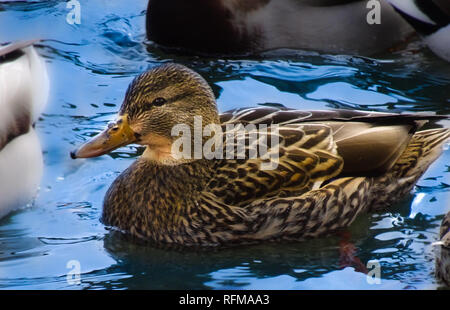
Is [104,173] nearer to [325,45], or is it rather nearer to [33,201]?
[33,201]

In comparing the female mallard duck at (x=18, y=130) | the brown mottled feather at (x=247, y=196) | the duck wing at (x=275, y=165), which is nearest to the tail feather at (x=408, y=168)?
the brown mottled feather at (x=247, y=196)

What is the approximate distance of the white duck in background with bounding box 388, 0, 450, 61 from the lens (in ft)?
27.2

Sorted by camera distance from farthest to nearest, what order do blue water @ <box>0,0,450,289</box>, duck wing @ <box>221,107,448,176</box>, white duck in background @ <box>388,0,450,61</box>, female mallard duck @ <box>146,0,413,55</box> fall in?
1. female mallard duck @ <box>146,0,413,55</box>
2. white duck in background @ <box>388,0,450,61</box>
3. duck wing @ <box>221,107,448,176</box>
4. blue water @ <box>0,0,450,289</box>

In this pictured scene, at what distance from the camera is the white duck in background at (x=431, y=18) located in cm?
829

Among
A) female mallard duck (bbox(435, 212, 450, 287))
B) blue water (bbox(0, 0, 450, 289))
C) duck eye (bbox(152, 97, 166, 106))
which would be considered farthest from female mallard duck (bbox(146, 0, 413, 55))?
female mallard duck (bbox(435, 212, 450, 287))

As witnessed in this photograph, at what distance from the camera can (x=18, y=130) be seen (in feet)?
20.8

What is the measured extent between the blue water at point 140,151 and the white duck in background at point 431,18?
19cm

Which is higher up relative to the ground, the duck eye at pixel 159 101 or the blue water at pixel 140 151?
the duck eye at pixel 159 101

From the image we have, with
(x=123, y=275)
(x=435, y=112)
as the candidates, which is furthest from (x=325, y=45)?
(x=123, y=275)

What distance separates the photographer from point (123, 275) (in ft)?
18.9

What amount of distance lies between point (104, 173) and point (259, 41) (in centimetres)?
213

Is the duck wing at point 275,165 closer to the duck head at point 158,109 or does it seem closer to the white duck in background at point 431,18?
the duck head at point 158,109

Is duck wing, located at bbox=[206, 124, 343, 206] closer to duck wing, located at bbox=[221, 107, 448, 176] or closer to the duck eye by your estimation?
duck wing, located at bbox=[221, 107, 448, 176]

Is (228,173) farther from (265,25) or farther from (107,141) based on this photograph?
(265,25)
